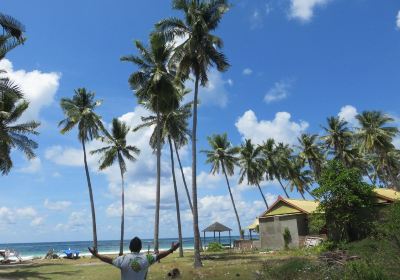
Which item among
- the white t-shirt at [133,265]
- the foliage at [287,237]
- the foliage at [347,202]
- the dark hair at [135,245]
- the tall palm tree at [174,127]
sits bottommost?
the white t-shirt at [133,265]

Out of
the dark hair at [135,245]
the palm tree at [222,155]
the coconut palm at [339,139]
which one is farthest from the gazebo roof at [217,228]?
the dark hair at [135,245]

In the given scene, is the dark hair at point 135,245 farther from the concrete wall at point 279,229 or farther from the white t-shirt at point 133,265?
the concrete wall at point 279,229

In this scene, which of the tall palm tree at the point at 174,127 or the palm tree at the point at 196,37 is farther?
the tall palm tree at the point at 174,127

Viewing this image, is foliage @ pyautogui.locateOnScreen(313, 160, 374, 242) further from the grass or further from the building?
the grass

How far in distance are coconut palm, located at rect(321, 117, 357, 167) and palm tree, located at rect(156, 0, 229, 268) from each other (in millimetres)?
31878

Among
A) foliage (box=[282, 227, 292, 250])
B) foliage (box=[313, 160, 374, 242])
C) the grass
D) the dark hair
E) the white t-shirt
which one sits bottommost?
the grass

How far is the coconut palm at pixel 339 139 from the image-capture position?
182 feet

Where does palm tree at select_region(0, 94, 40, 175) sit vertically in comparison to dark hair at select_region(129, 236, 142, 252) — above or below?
above

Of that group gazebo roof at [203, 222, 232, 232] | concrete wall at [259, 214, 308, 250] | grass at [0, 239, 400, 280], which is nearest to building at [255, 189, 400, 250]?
concrete wall at [259, 214, 308, 250]

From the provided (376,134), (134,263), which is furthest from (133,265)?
(376,134)

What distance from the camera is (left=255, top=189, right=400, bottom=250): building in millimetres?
36656

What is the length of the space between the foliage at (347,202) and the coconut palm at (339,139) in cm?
2745

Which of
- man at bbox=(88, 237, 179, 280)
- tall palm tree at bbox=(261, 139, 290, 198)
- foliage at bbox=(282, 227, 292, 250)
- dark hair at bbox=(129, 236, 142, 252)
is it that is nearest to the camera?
man at bbox=(88, 237, 179, 280)

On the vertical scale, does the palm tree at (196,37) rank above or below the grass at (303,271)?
above
